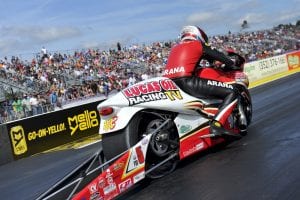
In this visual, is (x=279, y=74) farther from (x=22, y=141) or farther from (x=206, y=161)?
(x=206, y=161)

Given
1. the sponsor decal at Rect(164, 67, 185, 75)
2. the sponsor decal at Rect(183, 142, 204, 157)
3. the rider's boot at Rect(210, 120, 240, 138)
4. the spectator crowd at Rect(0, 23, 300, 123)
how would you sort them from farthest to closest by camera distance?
the spectator crowd at Rect(0, 23, 300, 123) < the sponsor decal at Rect(164, 67, 185, 75) < the rider's boot at Rect(210, 120, 240, 138) < the sponsor decal at Rect(183, 142, 204, 157)

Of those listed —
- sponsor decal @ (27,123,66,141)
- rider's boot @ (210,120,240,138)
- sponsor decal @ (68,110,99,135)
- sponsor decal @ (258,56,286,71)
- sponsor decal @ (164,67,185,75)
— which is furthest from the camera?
sponsor decal @ (258,56,286,71)

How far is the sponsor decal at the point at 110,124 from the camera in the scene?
5741mm

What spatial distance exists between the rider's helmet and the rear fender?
1876 millimetres

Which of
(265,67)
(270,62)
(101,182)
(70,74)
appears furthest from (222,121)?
(270,62)

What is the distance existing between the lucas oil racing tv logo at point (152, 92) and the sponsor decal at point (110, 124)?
A: 0.28 meters

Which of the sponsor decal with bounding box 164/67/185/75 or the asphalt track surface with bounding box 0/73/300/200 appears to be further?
the sponsor decal with bounding box 164/67/185/75

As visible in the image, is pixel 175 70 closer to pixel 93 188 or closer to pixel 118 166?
pixel 118 166

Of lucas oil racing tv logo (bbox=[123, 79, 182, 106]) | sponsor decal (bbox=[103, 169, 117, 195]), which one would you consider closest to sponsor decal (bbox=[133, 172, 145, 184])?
sponsor decal (bbox=[103, 169, 117, 195])

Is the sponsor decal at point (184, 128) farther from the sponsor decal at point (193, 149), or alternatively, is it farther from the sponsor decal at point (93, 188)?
the sponsor decal at point (93, 188)

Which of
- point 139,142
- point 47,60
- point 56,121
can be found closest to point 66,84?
point 47,60

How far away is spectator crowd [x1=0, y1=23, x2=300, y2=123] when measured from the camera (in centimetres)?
1984

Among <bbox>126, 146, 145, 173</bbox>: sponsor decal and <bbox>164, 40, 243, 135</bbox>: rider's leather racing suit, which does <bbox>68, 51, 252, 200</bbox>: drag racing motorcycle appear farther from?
<bbox>164, 40, 243, 135</bbox>: rider's leather racing suit

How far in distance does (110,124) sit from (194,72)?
6.10ft
